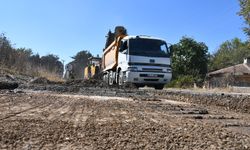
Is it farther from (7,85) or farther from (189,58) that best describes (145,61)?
(189,58)

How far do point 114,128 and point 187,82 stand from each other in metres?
38.3

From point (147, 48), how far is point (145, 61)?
723 millimetres

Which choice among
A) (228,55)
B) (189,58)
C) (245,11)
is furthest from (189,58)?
(228,55)

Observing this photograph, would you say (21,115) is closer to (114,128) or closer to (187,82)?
(114,128)

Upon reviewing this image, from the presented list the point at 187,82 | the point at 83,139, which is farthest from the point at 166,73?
the point at 187,82

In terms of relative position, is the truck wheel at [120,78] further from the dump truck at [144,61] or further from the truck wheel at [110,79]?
the truck wheel at [110,79]

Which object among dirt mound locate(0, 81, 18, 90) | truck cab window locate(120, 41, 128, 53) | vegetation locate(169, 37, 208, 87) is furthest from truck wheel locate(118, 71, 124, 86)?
vegetation locate(169, 37, 208, 87)

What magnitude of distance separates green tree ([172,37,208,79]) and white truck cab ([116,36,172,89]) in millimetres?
37325

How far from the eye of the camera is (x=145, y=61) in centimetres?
1888

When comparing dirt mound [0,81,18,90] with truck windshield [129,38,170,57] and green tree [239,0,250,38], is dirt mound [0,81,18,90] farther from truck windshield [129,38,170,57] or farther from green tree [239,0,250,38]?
green tree [239,0,250,38]

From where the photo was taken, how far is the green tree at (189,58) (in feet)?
188

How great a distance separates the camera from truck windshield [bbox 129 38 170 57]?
18922 mm

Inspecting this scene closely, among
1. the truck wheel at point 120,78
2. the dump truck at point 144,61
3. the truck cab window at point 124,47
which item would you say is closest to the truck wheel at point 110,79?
the truck wheel at point 120,78

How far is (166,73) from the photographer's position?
1938 cm
